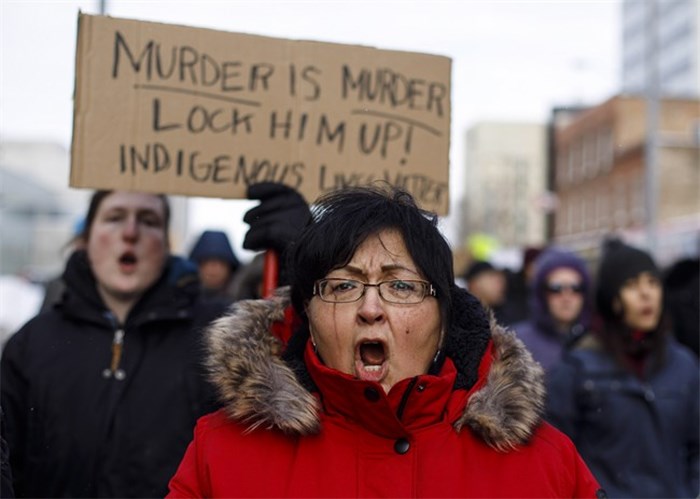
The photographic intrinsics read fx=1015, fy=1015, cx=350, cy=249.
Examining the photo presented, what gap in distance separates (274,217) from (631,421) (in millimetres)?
1966

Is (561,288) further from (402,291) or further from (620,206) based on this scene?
(620,206)

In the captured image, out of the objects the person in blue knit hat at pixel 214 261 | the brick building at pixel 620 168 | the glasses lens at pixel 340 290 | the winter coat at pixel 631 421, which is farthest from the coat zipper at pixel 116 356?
the brick building at pixel 620 168

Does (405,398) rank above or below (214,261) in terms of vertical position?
below

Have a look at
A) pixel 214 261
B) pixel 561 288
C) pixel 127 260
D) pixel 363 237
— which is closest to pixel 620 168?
pixel 214 261

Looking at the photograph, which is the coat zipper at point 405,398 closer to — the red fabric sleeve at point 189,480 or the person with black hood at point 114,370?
the red fabric sleeve at point 189,480

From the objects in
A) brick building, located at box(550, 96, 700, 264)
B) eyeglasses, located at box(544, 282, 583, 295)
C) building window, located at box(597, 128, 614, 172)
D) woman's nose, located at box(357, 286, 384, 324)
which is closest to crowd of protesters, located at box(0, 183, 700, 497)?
woman's nose, located at box(357, 286, 384, 324)

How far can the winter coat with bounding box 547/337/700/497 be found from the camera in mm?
4282

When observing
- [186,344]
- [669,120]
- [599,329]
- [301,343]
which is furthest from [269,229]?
[669,120]

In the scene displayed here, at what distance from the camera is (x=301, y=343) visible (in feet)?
8.43

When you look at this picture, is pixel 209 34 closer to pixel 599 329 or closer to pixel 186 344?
pixel 186 344

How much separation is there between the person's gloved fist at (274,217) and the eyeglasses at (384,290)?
2.77ft

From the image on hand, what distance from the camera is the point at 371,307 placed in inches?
92.0

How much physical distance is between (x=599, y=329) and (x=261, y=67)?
211 cm

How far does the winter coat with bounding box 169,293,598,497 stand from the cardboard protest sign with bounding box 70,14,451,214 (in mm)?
1190
